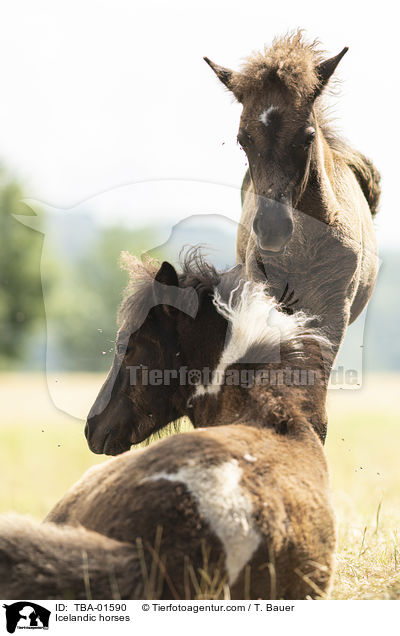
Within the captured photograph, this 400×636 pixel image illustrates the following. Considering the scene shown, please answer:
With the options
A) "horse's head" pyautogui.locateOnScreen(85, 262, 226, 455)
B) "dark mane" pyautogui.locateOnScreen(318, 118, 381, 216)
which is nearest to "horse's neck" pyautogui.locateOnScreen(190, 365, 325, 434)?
"horse's head" pyautogui.locateOnScreen(85, 262, 226, 455)

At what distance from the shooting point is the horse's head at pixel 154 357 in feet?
16.7

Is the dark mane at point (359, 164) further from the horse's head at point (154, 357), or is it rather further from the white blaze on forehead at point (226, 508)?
the white blaze on forehead at point (226, 508)

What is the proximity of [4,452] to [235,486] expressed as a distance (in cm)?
1485

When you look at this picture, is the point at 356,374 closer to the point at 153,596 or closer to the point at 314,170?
the point at 314,170

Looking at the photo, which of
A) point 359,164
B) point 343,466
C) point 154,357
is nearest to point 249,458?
point 154,357

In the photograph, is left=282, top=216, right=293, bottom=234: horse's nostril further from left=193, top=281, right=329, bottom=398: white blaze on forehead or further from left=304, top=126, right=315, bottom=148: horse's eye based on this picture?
left=193, top=281, right=329, bottom=398: white blaze on forehead

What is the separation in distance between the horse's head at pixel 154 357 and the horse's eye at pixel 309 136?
1612 mm

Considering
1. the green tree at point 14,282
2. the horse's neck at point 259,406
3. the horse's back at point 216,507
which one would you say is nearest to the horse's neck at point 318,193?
the horse's neck at point 259,406

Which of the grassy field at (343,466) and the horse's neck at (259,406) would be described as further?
the grassy field at (343,466)

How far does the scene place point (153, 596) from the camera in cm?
337

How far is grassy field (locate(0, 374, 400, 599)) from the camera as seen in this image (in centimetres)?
540

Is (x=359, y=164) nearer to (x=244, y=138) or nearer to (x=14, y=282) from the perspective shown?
(x=244, y=138)
